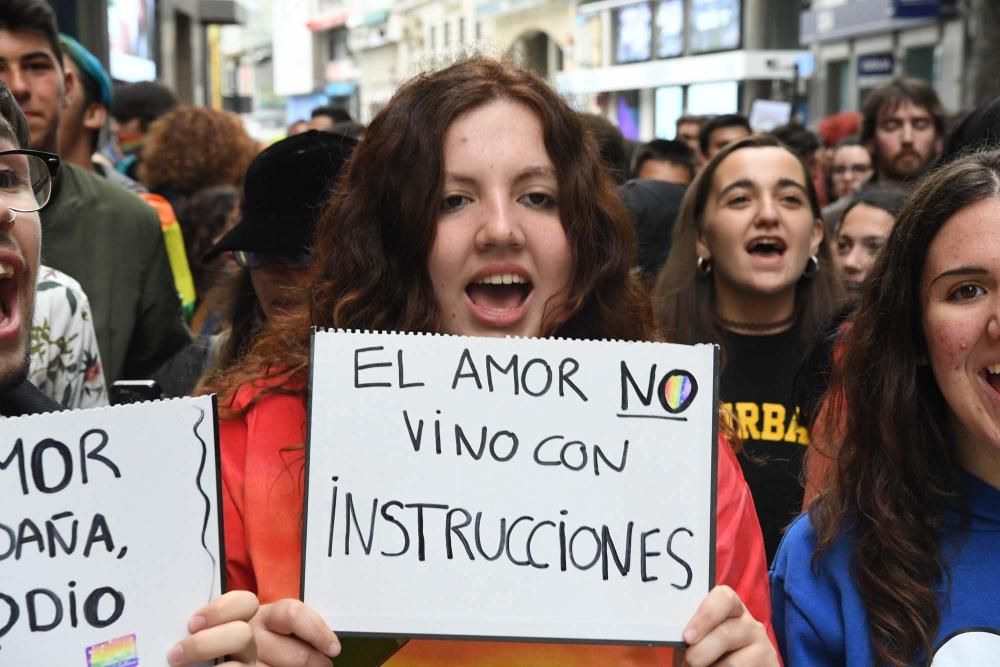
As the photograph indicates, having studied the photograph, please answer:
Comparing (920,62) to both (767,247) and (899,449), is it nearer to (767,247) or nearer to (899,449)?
(767,247)

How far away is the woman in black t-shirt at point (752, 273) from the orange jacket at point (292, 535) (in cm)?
153

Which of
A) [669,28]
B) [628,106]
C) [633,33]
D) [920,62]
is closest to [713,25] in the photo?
[669,28]

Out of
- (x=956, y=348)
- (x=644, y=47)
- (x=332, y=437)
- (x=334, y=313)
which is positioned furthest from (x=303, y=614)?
(x=644, y=47)

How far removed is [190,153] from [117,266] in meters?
2.34

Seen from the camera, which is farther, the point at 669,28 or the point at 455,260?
the point at 669,28

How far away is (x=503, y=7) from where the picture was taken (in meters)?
47.0

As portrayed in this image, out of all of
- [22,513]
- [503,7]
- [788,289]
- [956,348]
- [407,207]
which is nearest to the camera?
[22,513]

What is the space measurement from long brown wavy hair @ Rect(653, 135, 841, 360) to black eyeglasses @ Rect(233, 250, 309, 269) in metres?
1.17

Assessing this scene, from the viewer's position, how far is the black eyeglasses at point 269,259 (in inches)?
124

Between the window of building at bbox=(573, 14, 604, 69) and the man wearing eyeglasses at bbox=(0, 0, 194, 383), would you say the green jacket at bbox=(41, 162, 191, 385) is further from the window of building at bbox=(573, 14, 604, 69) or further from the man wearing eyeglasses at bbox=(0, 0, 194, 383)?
the window of building at bbox=(573, 14, 604, 69)

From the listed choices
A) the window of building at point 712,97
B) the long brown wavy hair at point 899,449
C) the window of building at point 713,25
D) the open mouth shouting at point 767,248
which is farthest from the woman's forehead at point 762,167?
the window of building at point 713,25

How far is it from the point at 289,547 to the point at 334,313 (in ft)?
1.59

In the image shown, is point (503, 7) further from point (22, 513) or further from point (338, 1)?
point (22, 513)

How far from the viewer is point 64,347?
263cm
